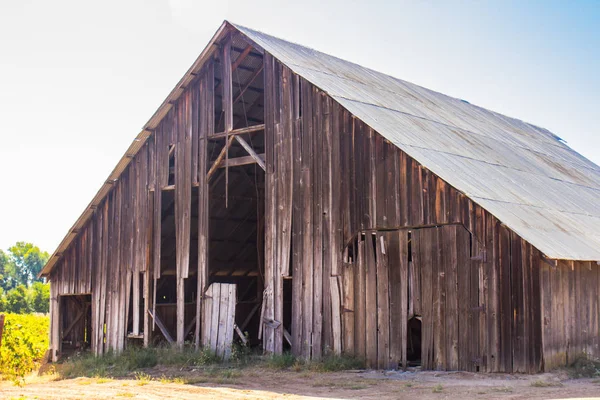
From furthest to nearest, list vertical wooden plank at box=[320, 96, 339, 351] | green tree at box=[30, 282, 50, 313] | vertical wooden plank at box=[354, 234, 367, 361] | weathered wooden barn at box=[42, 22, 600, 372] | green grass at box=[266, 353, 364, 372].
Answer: green tree at box=[30, 282, 50, 313] → vertical wooden plank at box=[320, 96, 339, 351] → vertical wooden plank at box=[354, 234, 367, 361] → green grass at box=[266, 353, 364, 372] → weathered wooden barn at box=[42, 22, 600, 372]

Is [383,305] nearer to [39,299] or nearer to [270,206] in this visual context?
[270,206]

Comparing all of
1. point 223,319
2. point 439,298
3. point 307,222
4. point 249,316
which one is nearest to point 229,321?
point 223,319

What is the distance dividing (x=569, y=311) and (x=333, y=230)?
522 centimetres

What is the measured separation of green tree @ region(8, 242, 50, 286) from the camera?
107750 millimetres

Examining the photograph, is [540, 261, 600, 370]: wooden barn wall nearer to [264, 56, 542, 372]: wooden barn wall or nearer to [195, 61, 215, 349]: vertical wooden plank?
[264, 56, 542, 372]: wooden barn wall

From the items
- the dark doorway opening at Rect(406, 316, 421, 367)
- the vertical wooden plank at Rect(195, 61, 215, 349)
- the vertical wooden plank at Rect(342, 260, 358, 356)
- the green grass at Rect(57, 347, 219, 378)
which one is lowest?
the green grass at Rect(57, 347, 219, 378)

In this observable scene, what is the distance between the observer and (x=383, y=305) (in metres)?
17.1

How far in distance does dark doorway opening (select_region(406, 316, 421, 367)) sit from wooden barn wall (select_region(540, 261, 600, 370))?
280cm

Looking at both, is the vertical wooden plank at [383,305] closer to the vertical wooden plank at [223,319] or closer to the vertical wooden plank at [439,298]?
the vertical wooden plank at [439,298]

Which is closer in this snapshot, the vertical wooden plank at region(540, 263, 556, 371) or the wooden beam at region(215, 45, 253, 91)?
the vertical wooden plank at region(540, 263, 556, 371)

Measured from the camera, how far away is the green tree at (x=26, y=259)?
4242 inches

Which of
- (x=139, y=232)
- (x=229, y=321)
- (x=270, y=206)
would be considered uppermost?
(x=270, y=206)

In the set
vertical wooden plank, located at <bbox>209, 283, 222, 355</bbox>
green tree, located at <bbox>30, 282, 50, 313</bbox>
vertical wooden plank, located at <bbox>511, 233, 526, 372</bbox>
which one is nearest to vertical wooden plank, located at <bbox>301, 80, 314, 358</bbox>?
vertical wooden plank, located at <bbox>209, 283, 222, 355</bbox>

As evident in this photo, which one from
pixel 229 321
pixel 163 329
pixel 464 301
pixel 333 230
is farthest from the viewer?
pixel 163 329
